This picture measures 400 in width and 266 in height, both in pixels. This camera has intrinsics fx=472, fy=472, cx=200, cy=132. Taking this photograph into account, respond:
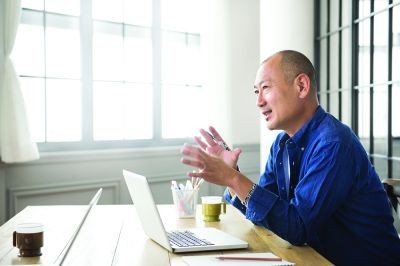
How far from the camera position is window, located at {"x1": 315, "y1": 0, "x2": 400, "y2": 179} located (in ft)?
9.59

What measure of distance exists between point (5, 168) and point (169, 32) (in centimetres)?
162

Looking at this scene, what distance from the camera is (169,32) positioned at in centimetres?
373

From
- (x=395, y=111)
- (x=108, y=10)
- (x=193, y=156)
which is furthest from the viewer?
(x=108, y=10)

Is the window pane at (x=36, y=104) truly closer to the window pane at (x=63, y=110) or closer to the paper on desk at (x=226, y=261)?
the window pane at (x=63, y=110)

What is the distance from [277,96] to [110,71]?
7.16 feet

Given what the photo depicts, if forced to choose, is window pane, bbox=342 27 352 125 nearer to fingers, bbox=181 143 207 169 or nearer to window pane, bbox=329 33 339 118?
window pane, bbox=329 33 339 118

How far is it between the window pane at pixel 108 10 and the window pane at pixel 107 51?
50mm

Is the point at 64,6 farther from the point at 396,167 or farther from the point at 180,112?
the point at 396,167

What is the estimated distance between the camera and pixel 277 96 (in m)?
1.51

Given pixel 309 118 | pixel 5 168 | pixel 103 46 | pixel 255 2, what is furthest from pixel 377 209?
pixel 255 2

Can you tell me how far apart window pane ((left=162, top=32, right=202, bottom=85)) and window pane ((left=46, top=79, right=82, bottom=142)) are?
2.45 feet

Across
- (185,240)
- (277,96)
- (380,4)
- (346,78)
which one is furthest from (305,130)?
(346,78)

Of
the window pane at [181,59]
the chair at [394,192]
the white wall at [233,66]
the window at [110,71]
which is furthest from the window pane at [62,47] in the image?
the chair at [394,192]

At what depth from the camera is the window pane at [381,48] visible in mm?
2984
